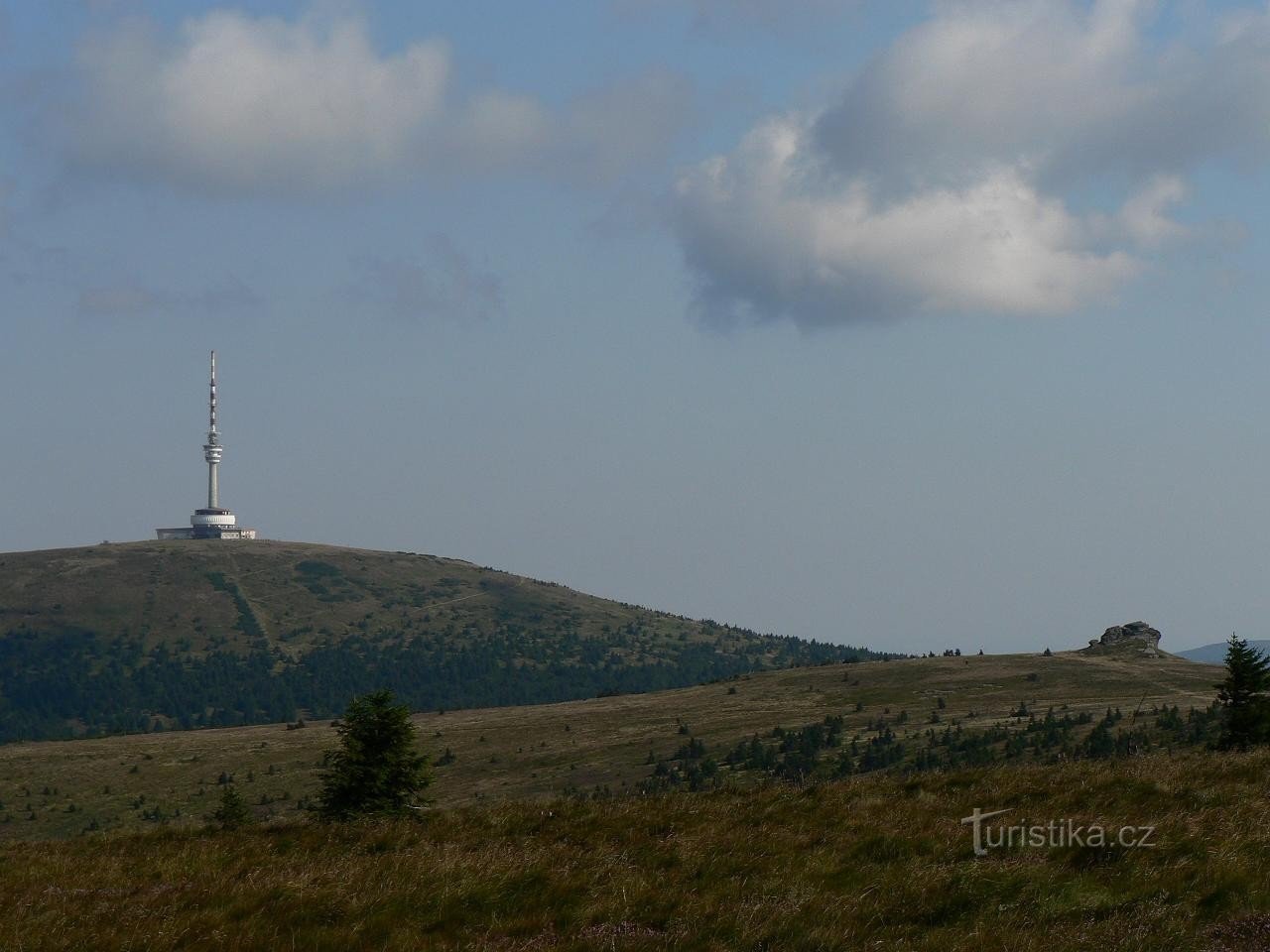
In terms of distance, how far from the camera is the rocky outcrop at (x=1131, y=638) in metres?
91.0

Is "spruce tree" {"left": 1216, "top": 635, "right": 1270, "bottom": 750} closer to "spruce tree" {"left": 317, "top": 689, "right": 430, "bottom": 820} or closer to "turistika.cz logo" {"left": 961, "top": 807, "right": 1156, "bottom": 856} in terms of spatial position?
"turistika.cz logo" {"left": 961, "top": 807, "right": 1156, "bottom": 856}

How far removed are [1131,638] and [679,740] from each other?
1663 inches

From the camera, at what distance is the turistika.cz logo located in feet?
47.5

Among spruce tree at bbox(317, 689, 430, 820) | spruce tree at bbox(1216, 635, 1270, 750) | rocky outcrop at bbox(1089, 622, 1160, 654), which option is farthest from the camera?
rocky outcrop at bbox(1089, 622, 1160, 654)

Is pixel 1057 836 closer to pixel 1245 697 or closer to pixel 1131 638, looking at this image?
pixel 1245 697

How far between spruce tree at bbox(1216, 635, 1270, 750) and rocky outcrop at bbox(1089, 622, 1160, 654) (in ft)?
181

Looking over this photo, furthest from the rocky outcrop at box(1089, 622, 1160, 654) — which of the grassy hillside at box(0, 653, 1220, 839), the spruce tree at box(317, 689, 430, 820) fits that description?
the spruce tree at box(317, 689, 430, 820)

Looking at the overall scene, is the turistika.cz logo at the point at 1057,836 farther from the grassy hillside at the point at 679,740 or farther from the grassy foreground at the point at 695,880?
the grassy hillside at the point at 679,740

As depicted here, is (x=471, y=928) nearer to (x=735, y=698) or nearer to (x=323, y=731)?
(x=735, y=698)

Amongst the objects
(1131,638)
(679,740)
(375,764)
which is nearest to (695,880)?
(375,764)

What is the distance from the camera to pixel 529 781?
65.6 meters

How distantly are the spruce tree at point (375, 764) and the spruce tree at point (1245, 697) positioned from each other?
21.6 m

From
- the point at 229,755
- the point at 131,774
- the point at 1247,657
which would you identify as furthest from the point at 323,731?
the point at 1247,657

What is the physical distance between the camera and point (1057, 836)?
1501 centimetres
